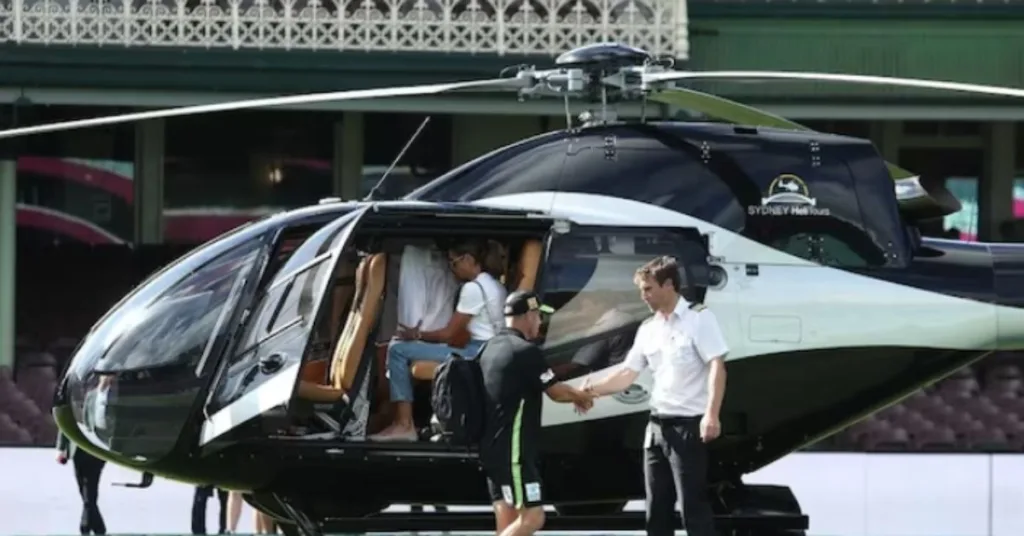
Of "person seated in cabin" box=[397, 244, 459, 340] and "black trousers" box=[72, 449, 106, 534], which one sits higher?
"person seated in cabin" box=[397, 244, 459, 340]

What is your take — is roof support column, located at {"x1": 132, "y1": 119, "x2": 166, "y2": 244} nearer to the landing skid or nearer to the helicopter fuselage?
the helicopter fuselage

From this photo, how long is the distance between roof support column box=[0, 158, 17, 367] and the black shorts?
11315 millimetres

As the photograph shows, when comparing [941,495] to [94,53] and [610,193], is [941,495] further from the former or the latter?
[94,53]

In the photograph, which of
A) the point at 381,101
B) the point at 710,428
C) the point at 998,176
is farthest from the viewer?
the point at 998,176

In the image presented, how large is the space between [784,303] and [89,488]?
497cm

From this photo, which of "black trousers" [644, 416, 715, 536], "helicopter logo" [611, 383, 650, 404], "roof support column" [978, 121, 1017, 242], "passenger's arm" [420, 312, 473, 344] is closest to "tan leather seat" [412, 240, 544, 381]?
"passenger's arm" [420, 312, 473, 344]

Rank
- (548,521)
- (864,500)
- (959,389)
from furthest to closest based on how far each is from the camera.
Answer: (959,389), (864,500), (548,521)

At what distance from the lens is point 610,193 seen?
1150 cm

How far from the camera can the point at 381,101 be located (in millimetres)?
20375

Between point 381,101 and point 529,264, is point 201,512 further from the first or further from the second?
point 381,101

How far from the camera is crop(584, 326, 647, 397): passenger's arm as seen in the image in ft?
35.1

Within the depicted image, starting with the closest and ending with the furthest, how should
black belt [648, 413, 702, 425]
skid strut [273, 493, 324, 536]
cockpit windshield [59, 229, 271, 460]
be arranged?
black belt [648, 413, 702, 425] → cockpit windshield [59, 229, 271, 460] → skid strut [273, 493, 324, 536]

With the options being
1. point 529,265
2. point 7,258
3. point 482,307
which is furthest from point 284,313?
point 7,258

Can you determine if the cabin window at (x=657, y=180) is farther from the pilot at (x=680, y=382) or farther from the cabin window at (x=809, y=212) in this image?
the pilot at (x=680, y=382)
